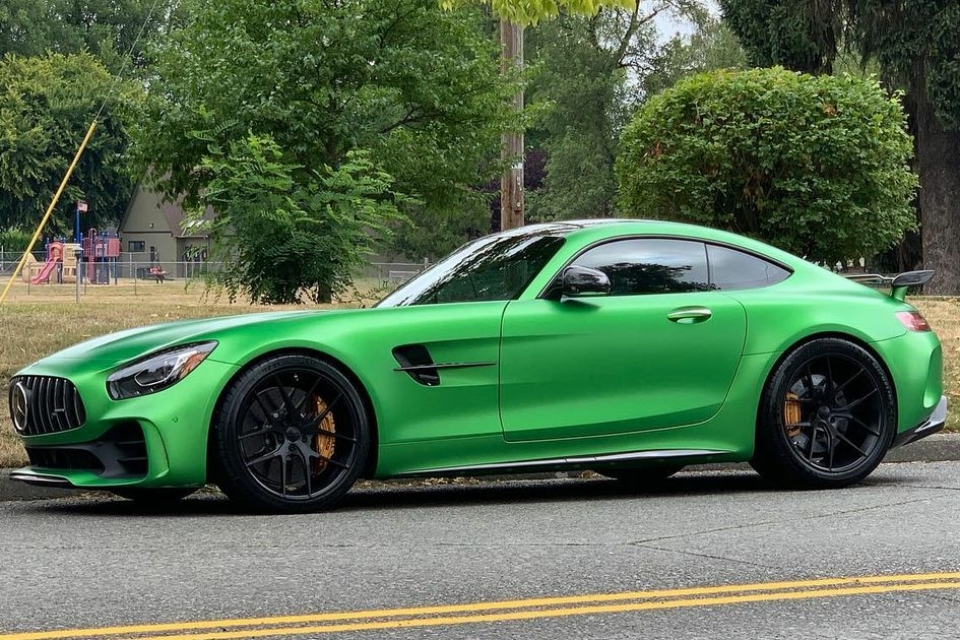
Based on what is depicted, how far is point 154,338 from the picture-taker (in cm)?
732

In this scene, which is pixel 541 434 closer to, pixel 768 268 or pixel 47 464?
pixel 768 268

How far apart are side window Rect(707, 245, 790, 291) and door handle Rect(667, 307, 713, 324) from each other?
0.27m

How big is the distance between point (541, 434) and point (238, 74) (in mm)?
21878

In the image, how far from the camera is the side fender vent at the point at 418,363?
24.4ft

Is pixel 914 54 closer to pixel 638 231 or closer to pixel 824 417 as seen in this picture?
pixel 824 417

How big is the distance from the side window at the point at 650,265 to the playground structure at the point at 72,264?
Answer: 1883 inches

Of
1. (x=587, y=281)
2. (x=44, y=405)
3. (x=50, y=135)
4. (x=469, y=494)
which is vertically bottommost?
(x=469, y=494)

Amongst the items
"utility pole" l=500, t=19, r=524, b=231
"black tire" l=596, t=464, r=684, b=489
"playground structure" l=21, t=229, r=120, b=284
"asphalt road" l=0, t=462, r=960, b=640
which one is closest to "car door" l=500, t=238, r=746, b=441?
"asphalt road" l=0, t=462, r=960, b=640

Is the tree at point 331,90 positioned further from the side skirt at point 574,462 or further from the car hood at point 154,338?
the side skirt at point 574,462

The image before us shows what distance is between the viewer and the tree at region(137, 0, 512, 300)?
92.4ft

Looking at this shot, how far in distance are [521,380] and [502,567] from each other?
6.08 ft

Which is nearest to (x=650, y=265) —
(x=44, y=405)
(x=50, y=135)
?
(x=44, y=405)

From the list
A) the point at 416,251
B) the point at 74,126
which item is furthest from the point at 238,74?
the point at 74,126

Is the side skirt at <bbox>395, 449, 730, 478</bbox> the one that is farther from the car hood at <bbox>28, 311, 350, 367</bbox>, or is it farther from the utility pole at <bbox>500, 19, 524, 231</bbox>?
the utility pole at <bbox>500, 19, 524, 231</bbox>
